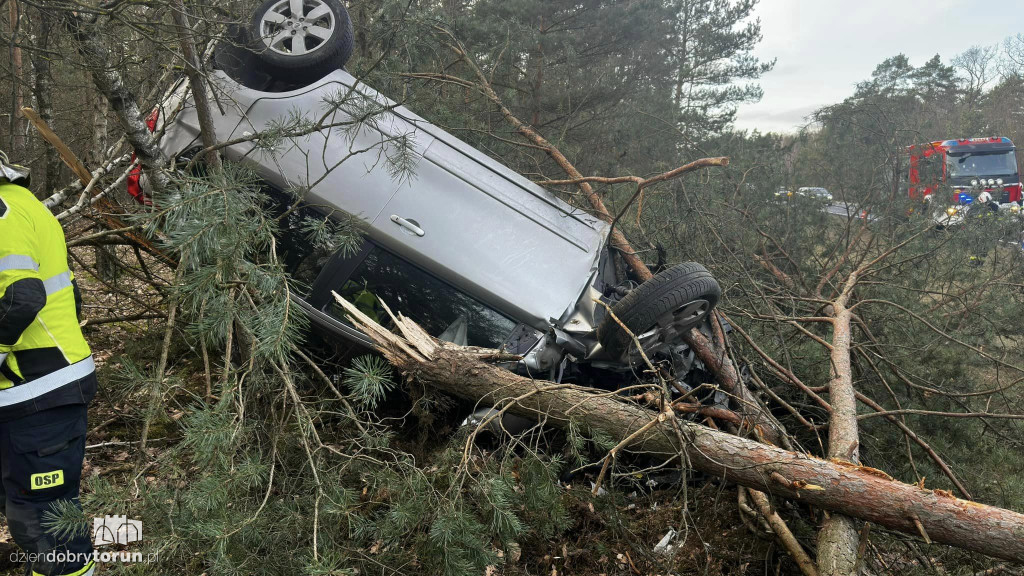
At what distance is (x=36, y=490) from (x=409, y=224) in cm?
194

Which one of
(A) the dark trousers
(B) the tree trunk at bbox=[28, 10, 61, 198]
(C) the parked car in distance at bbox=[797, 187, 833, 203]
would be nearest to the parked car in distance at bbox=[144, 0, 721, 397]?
(A) the dark trousers

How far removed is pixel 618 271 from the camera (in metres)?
4.50

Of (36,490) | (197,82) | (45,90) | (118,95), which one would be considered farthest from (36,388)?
(45,90)

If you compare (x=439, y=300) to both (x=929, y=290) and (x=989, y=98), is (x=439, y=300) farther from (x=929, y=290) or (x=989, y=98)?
(x=989, y=98)

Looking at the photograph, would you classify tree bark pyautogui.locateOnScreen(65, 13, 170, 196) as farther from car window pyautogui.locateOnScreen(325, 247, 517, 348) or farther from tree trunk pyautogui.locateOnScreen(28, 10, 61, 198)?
car window pyautogui.locateOnScreen(325, 247, 517, 348)

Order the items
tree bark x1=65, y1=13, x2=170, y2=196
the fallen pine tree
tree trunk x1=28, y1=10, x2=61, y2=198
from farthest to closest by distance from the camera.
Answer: tree trunk x1=28, y1=10, x2=61, y2=198 → tree bark x1=65, y1=13, x2=170, y2=196 → the fallen pine tree

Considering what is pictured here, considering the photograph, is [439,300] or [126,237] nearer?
[439,300]

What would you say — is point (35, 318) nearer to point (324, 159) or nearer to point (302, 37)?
point (324, 159)

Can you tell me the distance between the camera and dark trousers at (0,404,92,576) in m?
2.26

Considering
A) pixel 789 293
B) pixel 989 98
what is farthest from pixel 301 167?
pixel 989 98

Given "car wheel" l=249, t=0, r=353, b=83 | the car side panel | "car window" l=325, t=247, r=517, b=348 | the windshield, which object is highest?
"car wheel" l=249, t=0, r=353, b=83

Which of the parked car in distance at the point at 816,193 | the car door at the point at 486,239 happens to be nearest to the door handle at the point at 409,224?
the car door at the point at 486,239

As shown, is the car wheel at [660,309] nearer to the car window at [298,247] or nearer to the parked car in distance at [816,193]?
the car window at [298,247]

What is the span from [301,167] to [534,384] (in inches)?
70.6
